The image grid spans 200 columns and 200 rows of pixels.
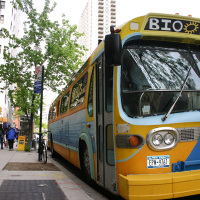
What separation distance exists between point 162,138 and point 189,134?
45 centimetres

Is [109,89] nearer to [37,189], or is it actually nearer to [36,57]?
[37,189]

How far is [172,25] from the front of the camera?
186 inches

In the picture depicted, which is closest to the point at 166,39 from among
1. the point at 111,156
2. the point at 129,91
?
the point at 129,91

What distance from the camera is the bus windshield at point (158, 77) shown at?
4.33m

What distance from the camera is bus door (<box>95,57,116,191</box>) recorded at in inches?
186

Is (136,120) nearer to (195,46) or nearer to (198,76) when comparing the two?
(198,76)

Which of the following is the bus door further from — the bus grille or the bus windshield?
the bus grille

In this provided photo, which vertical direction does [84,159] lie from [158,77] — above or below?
below

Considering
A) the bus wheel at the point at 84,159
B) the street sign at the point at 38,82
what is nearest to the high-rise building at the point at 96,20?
the street sign at the point at 38,82

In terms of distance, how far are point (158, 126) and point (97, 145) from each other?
164 centimetres

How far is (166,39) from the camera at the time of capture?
4.72 m

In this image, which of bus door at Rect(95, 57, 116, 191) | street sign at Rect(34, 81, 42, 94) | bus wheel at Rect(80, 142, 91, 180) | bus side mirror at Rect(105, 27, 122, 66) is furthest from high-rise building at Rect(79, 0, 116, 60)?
bus side mirror at Rect(105, 27, 122, 66)

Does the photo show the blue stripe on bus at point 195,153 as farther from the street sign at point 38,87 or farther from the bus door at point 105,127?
the street sign at point 38,87

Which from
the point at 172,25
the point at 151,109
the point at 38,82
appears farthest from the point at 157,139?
the point at 38,82
